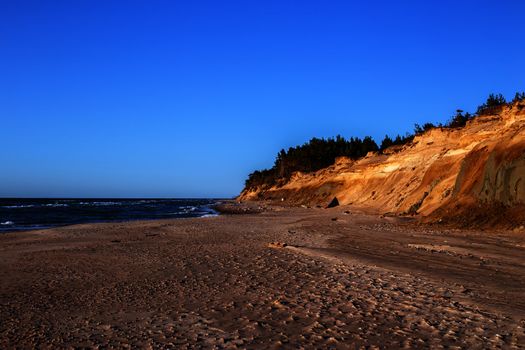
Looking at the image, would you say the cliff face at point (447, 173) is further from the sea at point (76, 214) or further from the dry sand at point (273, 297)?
the sea at point (76, 214)

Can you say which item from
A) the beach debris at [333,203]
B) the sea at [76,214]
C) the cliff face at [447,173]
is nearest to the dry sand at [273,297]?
the cliff face at [447,173]

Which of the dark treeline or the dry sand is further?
the dark treeline

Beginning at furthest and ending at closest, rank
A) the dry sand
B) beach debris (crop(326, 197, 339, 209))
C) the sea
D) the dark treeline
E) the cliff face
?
the dark treeline → beach debris (crop(326, 197, 339, 209)) → the sea → the cliff face → the dry sand

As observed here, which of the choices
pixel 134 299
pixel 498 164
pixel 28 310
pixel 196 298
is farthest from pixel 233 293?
pixel 498 164

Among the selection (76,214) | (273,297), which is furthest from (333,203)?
(273,297)

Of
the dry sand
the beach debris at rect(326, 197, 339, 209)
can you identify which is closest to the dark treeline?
the beach debris at rect(326, 197, 339, 209)

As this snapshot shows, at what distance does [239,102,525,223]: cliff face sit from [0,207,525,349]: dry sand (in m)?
4.34

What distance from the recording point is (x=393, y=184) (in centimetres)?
3400

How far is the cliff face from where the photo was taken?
16656mm

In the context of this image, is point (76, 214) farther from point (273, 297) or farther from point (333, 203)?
point (273, 297)

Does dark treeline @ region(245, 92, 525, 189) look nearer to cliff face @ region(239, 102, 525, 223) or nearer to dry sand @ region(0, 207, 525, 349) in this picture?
cliff face @ region(239, 102, 525, 223)

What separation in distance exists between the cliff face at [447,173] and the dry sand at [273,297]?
4.34m

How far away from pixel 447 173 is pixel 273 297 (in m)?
20.1

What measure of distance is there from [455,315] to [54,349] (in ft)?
16.6
